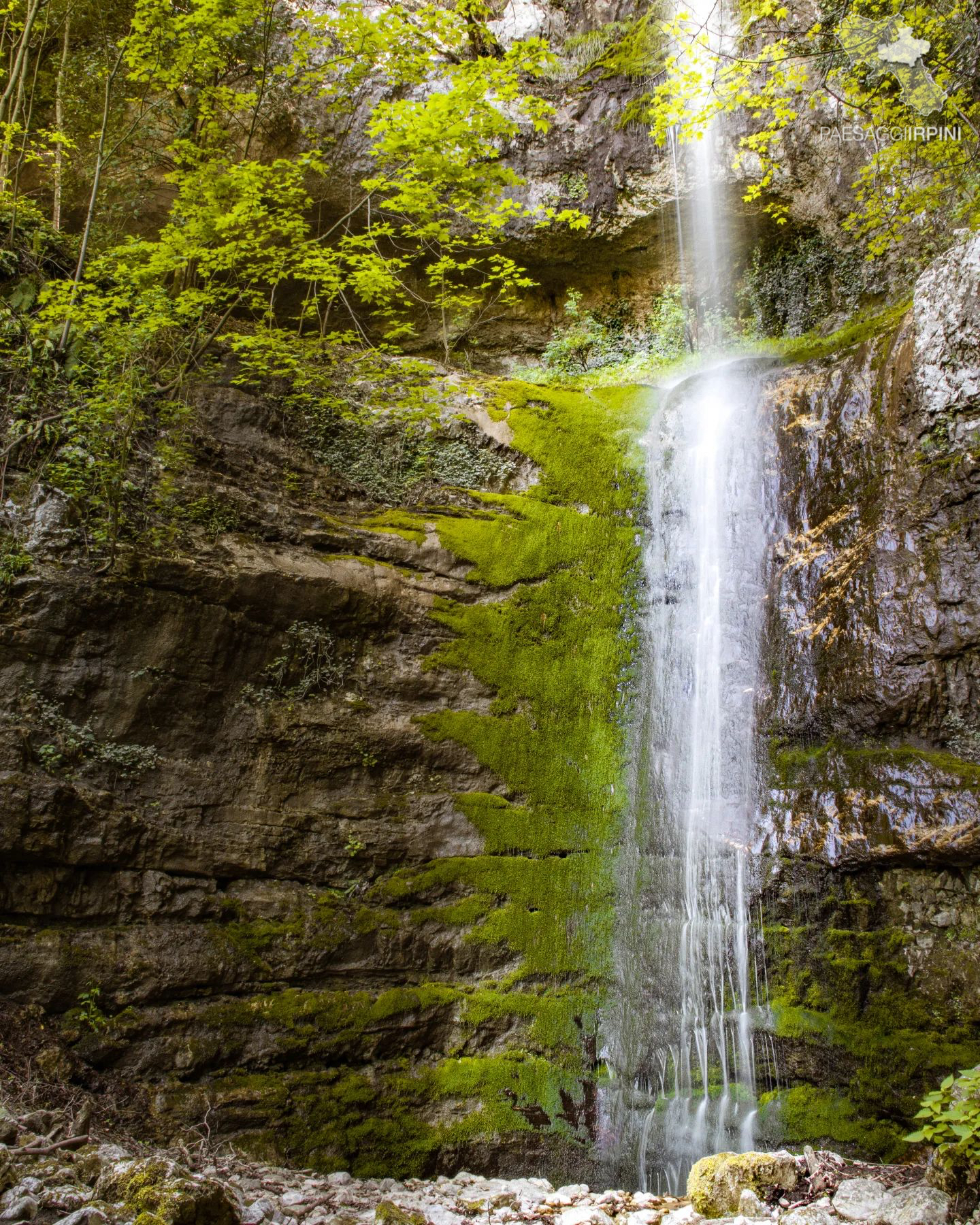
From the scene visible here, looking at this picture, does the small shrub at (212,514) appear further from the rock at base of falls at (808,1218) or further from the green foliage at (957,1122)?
the green foliage at (957,1122)

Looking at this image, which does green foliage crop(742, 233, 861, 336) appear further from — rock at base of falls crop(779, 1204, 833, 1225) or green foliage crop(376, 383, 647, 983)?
rock at base of falls crop(779, 1204, 833, 1225)

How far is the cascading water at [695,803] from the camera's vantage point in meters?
5.32

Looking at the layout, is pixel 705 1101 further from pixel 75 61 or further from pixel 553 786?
pixel 75 61

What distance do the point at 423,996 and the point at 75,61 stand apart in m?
10.9

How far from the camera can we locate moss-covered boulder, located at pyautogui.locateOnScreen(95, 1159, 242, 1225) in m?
3.14

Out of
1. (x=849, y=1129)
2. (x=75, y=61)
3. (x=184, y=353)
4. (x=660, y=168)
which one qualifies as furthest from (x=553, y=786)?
(x=75, y=61)

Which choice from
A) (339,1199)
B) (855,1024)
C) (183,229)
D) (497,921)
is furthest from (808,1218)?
(183,229)

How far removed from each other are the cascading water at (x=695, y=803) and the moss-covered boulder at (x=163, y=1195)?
2953mm

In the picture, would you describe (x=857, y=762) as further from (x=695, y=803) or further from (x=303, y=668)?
(x=303, y=668)

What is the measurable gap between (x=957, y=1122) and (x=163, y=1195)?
3.50m

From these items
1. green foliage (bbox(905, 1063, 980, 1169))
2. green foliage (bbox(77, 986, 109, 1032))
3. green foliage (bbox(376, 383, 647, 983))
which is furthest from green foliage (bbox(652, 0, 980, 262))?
A: green foliage (bbox(77, 986, 109, 1032))

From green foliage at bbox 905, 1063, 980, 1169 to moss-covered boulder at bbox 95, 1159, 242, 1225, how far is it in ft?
9.74

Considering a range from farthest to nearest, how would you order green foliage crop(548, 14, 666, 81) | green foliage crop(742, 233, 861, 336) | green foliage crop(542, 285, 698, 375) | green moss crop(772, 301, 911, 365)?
green foliage crop(542, 285, 698, 375), green foliage crop(548, 14, 666, 81), green foliage crop(742, 233, 861, 336), green moss crop(772, 301, 911, 365)

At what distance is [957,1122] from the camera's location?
361 cm
